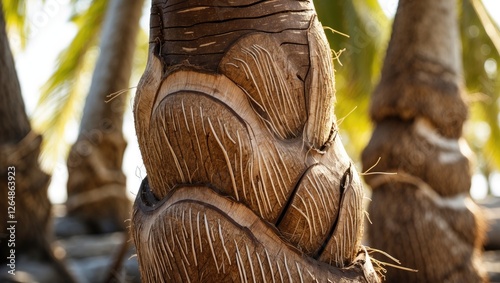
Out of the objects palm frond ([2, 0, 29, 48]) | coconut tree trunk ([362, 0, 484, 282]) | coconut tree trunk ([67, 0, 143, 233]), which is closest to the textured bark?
coconut tree trunk ([362, 0, 484, 282])

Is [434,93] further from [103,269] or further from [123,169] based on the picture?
[123,169]

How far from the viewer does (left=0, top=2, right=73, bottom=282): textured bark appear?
12.3 feet

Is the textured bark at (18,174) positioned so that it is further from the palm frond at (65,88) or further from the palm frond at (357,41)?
the palm frond at (65,88)

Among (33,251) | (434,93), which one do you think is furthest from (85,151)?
(434,93)

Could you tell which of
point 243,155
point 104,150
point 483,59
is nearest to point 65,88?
point 104,150

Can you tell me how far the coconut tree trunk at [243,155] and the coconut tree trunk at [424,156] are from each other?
200 centimetres

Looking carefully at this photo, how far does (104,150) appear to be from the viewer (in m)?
6.80

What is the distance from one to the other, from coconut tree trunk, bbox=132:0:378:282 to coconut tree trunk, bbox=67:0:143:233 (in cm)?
514

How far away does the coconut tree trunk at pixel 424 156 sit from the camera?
3.55 metres

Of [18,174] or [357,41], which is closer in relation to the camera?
[18,174]

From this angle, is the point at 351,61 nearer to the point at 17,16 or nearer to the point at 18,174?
the point at 17,16

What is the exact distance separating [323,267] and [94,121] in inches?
221

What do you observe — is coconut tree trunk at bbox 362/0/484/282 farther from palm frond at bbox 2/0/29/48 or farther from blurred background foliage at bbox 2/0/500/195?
palm frond at bbox 2/0/29/48

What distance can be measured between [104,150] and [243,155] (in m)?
5.48
